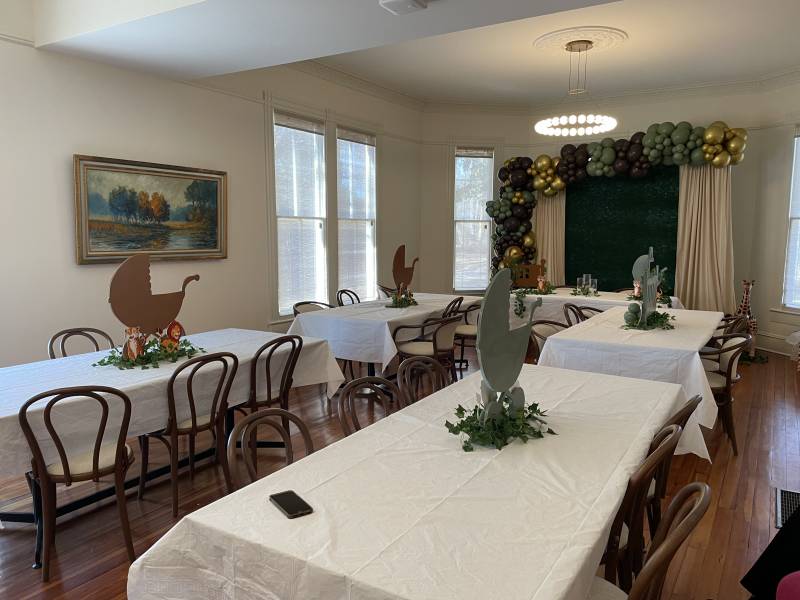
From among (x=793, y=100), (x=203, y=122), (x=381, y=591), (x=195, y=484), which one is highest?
(x=793, y=100)

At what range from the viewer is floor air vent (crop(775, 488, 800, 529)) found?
3.07 m

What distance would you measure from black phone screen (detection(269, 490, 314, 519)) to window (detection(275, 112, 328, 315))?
4847mm

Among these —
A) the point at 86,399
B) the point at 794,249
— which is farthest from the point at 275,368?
the point at 794,249

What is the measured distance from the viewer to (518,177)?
8188mm

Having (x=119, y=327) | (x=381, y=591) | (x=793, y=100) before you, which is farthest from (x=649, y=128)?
(x=381, y=591)

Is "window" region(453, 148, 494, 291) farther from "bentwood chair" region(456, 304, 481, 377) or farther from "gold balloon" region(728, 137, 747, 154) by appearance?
"gold balloon" region(728, 137, 747, 154)

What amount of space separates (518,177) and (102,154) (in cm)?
546

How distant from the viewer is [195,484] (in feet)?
11.2

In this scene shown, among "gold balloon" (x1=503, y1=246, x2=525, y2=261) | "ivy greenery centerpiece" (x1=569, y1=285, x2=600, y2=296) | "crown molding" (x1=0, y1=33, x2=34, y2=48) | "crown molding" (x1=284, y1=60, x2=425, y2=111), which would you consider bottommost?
"ivy greenery centerpiece" (x1=569, y1=285, x2=600, y2=296)

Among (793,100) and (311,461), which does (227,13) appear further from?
(793,100)

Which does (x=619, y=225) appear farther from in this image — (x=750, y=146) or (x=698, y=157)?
(x=750, y=146)

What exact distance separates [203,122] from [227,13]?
1.97m

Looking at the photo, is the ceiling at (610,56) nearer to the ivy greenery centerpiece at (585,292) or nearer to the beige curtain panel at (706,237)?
the beige curtain panel at (706,237)

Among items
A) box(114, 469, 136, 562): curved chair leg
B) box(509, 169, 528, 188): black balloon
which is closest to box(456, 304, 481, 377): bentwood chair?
box(509, 169, 528, 188): black balloon
